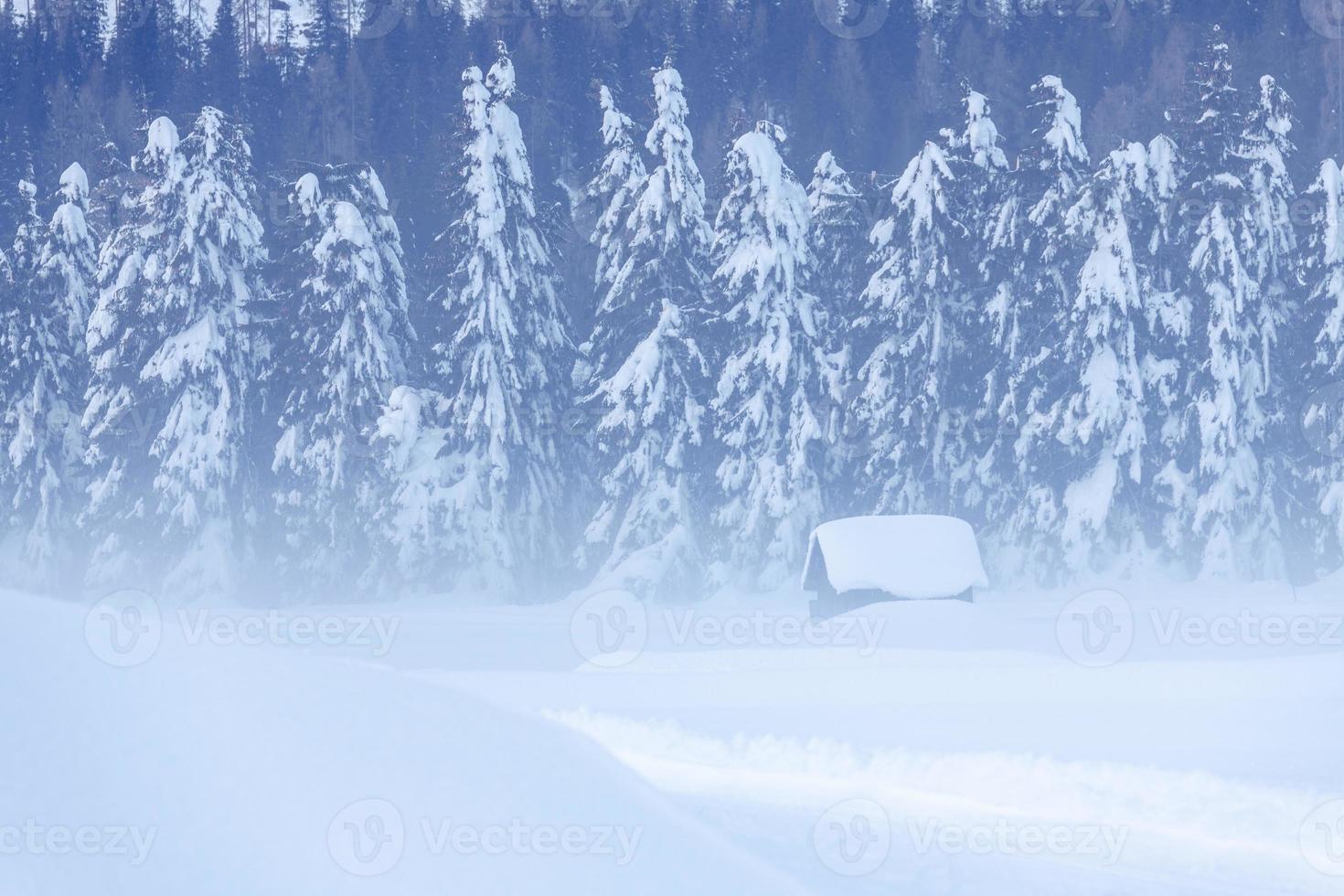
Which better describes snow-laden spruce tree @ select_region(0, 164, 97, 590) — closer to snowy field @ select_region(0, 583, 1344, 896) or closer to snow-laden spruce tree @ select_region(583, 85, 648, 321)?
snow-laden spruce tree @ select_region(583, 85, 648, 321)

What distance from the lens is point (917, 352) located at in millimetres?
37844

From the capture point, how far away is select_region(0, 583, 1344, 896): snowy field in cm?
584

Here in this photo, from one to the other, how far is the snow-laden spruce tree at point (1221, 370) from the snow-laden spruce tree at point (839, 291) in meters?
8.15

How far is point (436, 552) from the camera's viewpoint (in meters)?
38.1

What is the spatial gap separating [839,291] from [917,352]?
13.0ft

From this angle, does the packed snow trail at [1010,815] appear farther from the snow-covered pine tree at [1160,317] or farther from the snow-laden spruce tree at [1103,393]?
the snow-covered pine tree at [1160,317]

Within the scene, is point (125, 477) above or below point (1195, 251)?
below

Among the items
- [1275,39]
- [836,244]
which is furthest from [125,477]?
[1275,39]

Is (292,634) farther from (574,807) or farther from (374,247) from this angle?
(574,807)

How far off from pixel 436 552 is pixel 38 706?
106 feet

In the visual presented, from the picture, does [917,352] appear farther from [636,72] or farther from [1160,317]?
[636,72]

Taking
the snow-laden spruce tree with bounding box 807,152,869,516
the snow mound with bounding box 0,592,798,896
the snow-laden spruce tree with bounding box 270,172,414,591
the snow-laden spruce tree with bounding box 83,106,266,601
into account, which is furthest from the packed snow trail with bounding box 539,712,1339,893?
the snow-laden spruce tree with bounding box 83,106,266,601

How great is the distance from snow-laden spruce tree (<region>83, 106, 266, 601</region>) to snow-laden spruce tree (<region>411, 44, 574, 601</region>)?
5.17 metres

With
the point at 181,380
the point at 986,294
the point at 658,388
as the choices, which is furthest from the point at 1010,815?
the point at 181,380
